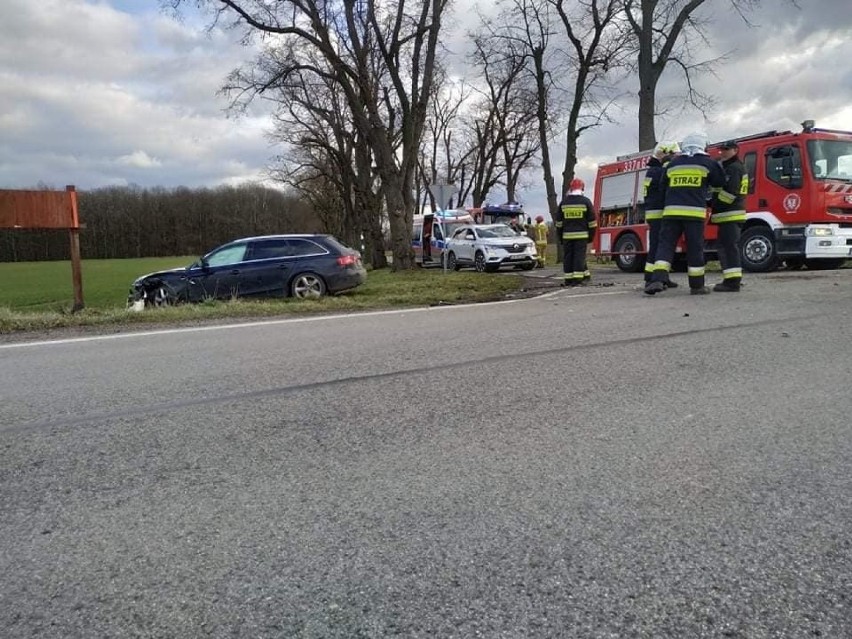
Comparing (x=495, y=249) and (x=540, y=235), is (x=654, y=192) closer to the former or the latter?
(x=495, y=249)

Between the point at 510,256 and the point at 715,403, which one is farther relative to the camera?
the point at 510,256

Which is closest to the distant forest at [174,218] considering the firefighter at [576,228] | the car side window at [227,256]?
the car side window at [227,256]

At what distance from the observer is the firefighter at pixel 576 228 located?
1215cm

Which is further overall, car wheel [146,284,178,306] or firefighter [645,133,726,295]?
car wheel [146,284,178,306]

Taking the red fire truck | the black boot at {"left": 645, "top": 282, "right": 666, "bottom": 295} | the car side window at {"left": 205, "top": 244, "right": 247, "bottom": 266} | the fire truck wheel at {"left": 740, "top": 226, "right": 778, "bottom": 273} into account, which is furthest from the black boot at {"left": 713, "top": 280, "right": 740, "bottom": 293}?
the car side window at {"left": 205, "top": 244, "right": 247, "bottom": 266}

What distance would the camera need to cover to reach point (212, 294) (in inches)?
484

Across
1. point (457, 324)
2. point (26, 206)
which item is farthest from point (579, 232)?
point (26, 206)

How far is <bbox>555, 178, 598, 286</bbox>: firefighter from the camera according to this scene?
1215 centimetres

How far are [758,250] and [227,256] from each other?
10.9 metres

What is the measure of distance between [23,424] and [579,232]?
33.5 feet

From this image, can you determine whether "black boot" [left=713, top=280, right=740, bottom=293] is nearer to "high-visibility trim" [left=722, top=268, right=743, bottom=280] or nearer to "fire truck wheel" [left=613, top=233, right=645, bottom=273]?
"high-visibility trim" [left=722, top=268, right=743, bottom=280]

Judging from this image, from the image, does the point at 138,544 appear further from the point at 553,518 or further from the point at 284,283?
the point at 284,283

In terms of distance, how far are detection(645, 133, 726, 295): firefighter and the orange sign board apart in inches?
387

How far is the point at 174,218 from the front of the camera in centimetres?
10200
